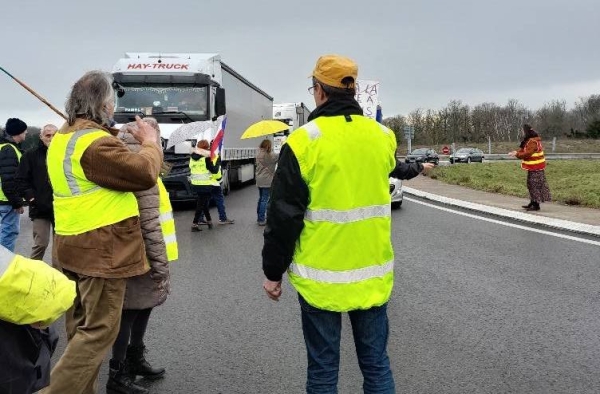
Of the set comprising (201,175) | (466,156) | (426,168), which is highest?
(426,168)

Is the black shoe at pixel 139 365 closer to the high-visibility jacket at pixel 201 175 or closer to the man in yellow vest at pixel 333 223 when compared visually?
the man in yellow vest at pixel 333 223

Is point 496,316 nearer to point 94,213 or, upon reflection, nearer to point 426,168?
point 426,168

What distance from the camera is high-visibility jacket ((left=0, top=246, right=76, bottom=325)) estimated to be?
2.12 metres

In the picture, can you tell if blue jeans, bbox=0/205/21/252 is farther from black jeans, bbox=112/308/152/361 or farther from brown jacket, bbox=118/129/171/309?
brown jacket, bbox=118/129/171/309

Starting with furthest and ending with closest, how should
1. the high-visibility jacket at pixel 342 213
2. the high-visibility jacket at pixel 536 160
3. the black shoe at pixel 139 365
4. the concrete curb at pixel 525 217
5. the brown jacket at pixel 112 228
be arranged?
the high-visibility jacket at pixel 536 160, the concrete curb at pixel 525 217, the black shoe at pixel 139 365, the brown jacket at pixel 112 228, the high-visibility jacket at pixel 342 213

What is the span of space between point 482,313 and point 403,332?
1.01 m

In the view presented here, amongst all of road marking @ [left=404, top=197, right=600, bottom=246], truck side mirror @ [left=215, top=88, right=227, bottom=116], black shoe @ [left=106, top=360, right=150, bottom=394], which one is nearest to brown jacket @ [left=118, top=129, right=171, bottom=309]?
black shoe @ [left=106, top=360, right=150, bottom=394]

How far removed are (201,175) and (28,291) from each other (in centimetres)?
1034

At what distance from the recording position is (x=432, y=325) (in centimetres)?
551

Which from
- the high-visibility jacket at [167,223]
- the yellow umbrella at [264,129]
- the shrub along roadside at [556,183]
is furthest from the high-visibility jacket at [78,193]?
the shrub along roadside at [556,183]

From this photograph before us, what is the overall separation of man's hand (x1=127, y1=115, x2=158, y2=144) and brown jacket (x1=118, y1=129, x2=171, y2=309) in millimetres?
212

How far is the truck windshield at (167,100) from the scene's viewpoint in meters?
15.6

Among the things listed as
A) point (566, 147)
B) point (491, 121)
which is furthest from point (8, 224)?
point (491, 121)

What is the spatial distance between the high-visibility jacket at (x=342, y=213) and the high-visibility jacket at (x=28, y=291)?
3.88 ft
